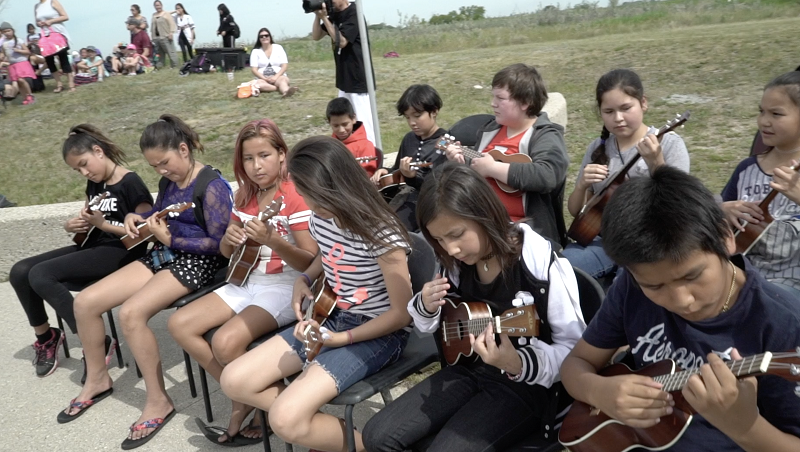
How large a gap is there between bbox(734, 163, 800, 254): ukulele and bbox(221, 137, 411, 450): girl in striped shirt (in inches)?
49.3

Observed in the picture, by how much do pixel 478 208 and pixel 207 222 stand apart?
1.80 m

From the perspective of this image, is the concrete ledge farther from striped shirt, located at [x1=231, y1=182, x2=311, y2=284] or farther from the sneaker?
striped shirt, located at [x1=231, y1=182, x2=311, y2=284]

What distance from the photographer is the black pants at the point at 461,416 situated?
2008 mm

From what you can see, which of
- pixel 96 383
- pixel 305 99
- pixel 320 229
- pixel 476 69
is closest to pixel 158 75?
pixel 305 99

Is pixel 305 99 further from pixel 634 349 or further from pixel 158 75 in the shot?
pixel 634 349

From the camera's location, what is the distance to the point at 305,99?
10.8 m

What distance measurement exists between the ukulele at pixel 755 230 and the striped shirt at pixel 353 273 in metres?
1.33

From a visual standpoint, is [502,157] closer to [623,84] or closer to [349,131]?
[623,84]

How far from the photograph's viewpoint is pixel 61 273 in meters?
3.67

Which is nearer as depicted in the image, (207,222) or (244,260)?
(244,260)

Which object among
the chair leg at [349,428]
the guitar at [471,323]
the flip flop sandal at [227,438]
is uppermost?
the guitar at [471,323]

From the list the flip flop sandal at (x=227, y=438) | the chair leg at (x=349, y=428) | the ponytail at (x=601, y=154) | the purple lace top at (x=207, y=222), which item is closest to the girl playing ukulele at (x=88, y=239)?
the purple lace top at (x=207, y=222)

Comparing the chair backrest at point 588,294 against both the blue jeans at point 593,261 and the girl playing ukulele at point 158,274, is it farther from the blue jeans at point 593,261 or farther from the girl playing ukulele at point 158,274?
the girl playing ukulele at point 158,274

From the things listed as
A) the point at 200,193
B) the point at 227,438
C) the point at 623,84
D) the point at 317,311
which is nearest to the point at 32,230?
the point at 200,193
